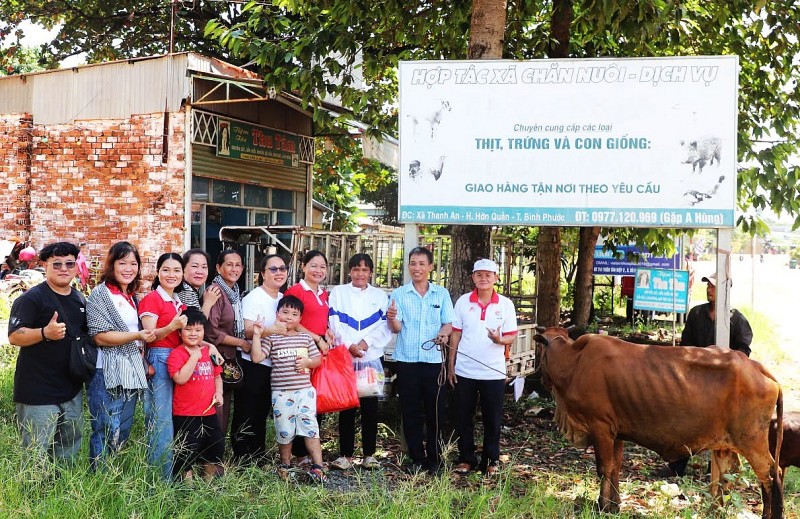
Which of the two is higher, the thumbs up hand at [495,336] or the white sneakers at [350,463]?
the thumbs up hand at [495,336]

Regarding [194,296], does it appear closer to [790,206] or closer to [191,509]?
[191,509]

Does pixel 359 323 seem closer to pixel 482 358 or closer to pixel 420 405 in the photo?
pixel 420 405

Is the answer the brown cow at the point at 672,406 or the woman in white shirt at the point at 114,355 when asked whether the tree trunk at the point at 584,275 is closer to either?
the brown cow at the point at 672,406

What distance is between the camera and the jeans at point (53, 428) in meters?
4.68

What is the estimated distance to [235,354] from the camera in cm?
563

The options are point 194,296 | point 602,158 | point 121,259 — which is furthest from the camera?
point 602,158

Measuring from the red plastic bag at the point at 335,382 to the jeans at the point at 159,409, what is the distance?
1.11 meters

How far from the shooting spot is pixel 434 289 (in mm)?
6023

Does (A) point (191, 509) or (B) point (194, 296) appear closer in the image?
(A) point (191, 509)

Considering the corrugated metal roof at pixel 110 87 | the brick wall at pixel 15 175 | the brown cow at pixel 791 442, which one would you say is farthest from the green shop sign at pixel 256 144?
the brown cow at pixel 791 442

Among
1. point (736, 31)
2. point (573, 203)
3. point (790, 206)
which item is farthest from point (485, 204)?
point (736, 31)

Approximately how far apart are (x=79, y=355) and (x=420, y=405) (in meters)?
2.56

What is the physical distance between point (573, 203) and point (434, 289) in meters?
1.27

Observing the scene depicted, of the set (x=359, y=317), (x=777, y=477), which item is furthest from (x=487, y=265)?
(x=777, y=477)
